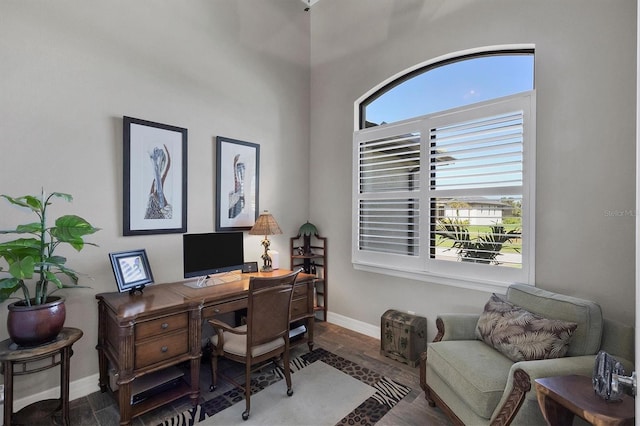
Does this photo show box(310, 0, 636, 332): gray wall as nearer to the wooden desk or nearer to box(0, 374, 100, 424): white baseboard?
the wooden desk

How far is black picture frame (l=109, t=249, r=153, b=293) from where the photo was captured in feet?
7.79

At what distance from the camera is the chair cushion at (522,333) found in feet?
6.09

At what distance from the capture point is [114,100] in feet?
8.41

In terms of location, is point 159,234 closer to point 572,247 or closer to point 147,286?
point 147,286

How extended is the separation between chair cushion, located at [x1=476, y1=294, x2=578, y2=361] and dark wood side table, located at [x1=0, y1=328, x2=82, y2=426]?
282 cm

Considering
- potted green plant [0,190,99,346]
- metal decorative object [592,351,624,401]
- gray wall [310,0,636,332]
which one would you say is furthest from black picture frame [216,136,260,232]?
metal decorative object [592,351,624,401]

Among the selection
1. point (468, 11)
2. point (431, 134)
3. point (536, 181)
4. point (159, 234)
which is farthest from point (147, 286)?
point (468, 11)

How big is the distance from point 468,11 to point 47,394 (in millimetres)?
4775

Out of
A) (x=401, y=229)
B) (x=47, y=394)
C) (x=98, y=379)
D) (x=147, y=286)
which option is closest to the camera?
(x=47, y=394)

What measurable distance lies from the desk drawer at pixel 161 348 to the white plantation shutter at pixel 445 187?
2074 mm

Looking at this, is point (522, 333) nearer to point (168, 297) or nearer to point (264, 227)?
point (264, 227)

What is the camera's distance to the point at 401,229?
3.36m

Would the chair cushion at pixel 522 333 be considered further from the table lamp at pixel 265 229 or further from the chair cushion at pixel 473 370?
the table lamp at pixel 265 229

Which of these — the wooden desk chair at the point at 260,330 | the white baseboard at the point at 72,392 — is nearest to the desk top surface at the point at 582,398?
the wooden desk chair at the point at 260,330
